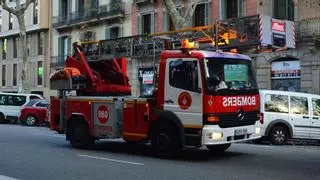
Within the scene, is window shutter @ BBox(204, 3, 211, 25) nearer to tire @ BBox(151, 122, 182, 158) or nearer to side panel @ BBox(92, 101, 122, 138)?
side panel @ BBox(92, 101, 122, 138)

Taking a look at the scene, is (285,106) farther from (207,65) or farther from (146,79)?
(146,79)

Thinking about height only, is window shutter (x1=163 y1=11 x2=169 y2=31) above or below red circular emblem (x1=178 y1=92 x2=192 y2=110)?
above

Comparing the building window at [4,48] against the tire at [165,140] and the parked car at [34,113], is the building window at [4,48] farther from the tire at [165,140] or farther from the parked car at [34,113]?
the tire at [165,140]

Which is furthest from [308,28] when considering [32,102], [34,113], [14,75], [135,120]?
[14,75]

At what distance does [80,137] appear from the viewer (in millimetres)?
16031

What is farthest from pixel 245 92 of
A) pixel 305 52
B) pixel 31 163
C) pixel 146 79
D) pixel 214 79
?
pixel 146 79

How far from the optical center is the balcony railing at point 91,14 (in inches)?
1607

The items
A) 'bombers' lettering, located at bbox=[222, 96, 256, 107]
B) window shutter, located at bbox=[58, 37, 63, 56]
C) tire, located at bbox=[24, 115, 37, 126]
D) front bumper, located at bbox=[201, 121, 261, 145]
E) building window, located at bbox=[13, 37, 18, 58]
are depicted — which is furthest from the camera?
building window, located at bbox=[13, 37, 18, 58]

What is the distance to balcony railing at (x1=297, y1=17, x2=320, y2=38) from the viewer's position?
27.5 meters

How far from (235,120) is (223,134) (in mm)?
530

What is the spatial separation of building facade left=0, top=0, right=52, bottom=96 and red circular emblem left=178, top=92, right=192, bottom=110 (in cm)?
3809

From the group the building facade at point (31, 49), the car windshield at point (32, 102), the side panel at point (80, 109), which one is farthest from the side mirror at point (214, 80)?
the building facade at point (31, 49)

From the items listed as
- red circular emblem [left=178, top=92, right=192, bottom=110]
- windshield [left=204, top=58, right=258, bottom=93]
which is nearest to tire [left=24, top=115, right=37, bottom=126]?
red circular emblem [left=178, top=92, right=192, bottom=110]

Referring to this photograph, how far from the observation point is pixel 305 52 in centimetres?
2816
